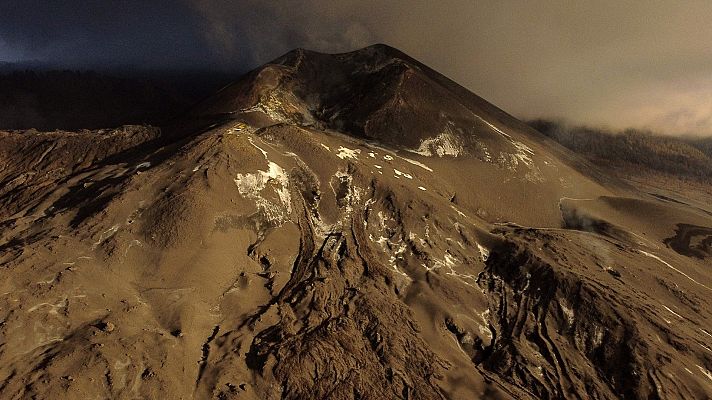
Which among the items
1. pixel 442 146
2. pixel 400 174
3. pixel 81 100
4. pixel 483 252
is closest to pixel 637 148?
pixel 442 146

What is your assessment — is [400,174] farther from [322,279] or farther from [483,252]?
[322,279]

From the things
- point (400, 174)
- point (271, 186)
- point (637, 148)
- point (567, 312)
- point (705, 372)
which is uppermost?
point (637, 148)

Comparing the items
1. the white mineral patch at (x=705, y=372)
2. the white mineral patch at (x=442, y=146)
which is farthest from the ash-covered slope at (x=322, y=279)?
the white mineral patch at (x=442, y=146)

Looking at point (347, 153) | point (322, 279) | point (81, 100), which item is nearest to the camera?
point (322, 279)

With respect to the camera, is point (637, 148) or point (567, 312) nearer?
point (567, 312)

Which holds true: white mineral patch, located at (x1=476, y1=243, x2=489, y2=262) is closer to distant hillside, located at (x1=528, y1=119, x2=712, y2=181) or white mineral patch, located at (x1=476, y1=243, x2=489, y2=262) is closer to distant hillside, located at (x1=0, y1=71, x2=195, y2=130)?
distant hillside, located at (x1=0, y1=71, x2=195, y2=130)

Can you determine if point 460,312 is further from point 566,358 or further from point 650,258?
point 650,258
